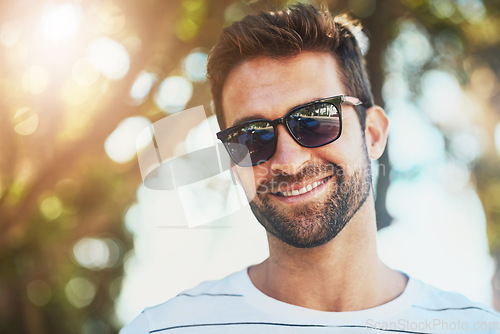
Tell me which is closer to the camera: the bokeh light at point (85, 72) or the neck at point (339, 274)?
the neck at point (339, 274)

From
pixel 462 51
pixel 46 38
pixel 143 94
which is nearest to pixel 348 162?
pixel 143 94

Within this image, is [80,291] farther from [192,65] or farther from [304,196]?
[304,196]

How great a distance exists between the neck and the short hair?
14.9 inches

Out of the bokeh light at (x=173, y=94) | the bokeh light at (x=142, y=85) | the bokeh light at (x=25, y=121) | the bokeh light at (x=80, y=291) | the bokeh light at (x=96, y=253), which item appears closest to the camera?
the bokeh light at (x=173, y=94)

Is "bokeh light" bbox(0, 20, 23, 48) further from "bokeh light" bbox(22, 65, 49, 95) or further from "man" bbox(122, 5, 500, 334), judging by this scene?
"man" bbox(122, 5, 500, 334)

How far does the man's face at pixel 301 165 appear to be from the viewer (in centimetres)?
125

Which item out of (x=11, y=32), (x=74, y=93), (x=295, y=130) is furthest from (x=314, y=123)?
(x=11, y=32)

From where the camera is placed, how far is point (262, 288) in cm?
139

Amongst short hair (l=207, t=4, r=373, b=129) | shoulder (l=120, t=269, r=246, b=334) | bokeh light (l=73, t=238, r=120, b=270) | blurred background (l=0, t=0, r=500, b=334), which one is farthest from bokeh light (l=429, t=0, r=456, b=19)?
bokeh light (l=73, t=238, r=120, b=270)

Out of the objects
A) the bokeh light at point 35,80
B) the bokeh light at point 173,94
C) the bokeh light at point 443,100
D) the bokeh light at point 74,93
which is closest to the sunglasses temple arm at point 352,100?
the bokeh light at point 173,94

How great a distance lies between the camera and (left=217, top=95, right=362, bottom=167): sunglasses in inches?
48.4

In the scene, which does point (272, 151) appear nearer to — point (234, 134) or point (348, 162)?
point (234, 134)

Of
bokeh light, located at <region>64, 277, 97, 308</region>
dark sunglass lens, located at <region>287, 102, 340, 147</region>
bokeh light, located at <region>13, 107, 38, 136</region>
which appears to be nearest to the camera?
dark sunglass lens, located at <region>287, 102, 340, 147</region>

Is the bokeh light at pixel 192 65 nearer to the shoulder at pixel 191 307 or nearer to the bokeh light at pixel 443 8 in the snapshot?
the shoulder at pixel 191 307
